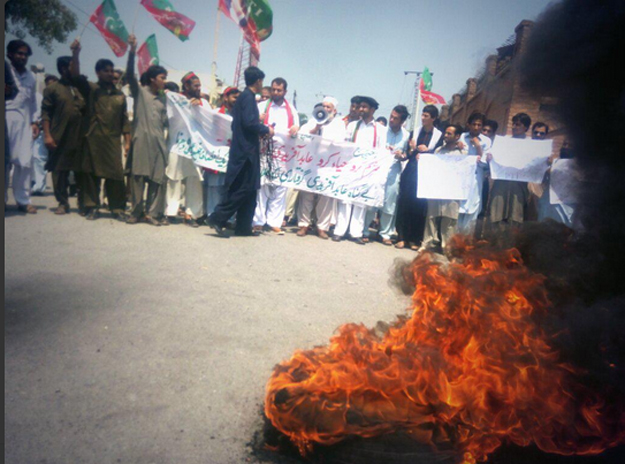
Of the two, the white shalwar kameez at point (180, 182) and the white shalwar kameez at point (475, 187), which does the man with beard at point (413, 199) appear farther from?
the white shalwar kameez at point (180, 182)

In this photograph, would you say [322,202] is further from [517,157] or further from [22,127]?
[22,127]

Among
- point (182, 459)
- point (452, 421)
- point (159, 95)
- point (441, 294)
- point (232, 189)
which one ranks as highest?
point (159, 95)

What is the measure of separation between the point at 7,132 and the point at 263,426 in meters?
6.85

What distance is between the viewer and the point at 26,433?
227cm

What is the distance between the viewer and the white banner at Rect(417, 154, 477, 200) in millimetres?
7766

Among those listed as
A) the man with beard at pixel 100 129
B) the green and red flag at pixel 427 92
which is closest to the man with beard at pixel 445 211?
the man with beard at pixel 100 129

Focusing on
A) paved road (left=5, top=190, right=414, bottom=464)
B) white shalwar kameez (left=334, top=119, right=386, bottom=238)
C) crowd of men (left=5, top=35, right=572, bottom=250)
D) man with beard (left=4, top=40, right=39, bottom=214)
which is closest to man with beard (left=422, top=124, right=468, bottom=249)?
crowd of men (left=5, top=35, right=572, bottom=250)

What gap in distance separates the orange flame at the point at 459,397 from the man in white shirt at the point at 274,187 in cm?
552

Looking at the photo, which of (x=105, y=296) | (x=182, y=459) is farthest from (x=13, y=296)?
(x=182, y=459)

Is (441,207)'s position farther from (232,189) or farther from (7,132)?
(7,132)

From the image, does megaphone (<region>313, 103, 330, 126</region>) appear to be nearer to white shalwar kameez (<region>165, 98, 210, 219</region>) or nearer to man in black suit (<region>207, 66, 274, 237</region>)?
man in black suit (<region>207, 66, 274, 237</region>)

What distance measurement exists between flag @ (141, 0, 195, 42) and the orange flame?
765 centimetres

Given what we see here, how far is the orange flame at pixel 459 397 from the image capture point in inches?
87.0

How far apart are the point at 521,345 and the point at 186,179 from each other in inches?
256
